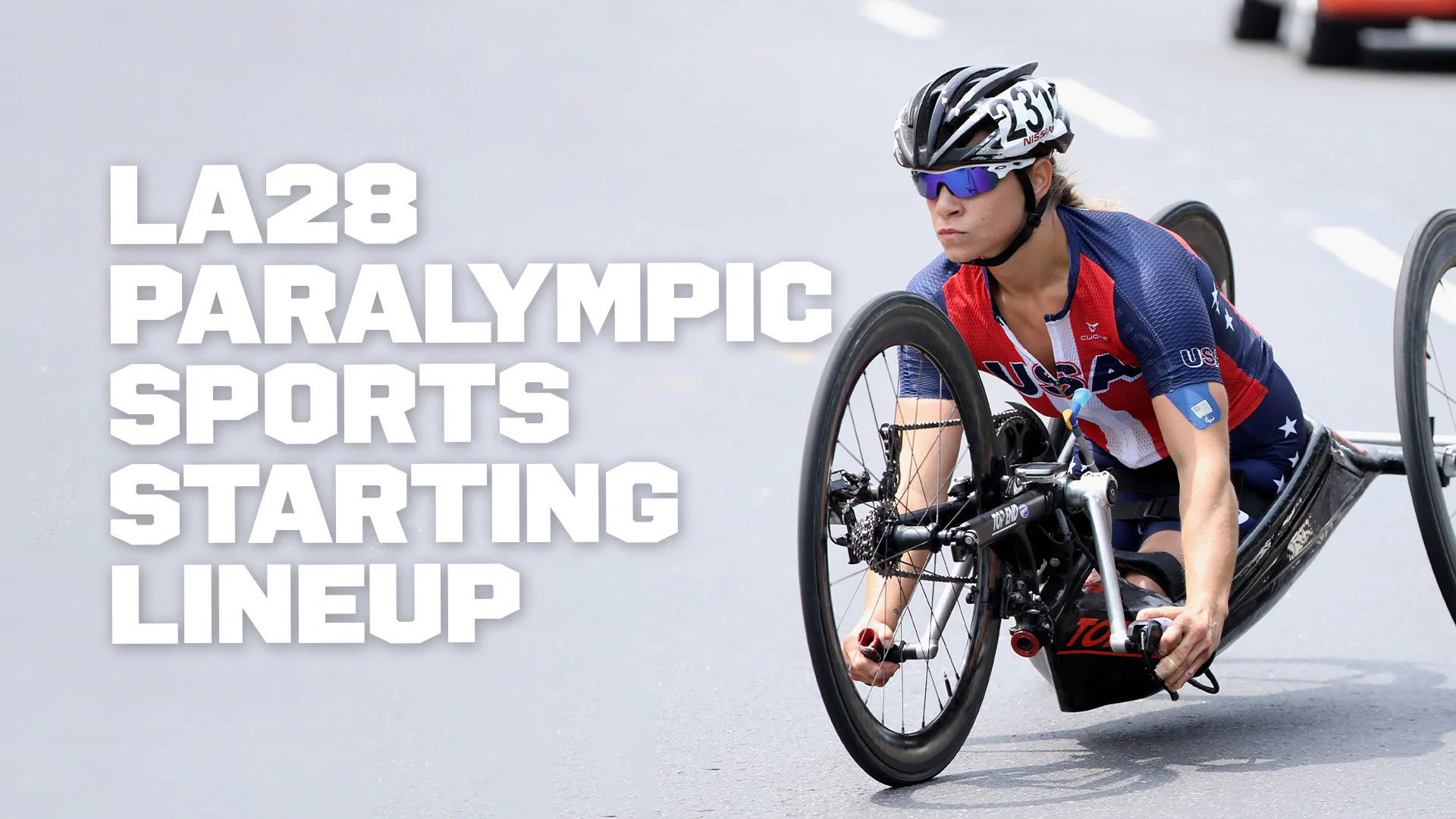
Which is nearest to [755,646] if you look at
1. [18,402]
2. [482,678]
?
[482,678]

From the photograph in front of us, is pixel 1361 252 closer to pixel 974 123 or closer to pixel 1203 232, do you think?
pixel 1203 232

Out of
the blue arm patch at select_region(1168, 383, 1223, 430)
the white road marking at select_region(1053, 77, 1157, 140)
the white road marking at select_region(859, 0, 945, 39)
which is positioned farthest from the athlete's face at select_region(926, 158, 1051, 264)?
the white road marking at select_region(859, 0, 945, 39)

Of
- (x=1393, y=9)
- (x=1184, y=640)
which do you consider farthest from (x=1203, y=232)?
(x=1393, y=9)

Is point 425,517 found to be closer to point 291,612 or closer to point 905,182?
point 291,612

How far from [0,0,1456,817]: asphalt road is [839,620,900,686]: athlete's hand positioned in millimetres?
→ 273

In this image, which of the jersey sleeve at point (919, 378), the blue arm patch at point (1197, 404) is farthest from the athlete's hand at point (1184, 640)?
the jersey sleeve at point (919, 378)

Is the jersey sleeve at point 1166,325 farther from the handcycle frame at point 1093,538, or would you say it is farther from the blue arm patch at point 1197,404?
the handcycle frame at point 1093,538

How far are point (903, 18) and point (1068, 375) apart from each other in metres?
12.9

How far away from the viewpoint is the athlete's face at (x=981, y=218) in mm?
4684

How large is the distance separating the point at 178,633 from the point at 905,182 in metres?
6.70

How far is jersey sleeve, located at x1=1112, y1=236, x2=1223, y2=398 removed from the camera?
4.73 meters

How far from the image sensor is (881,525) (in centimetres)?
452

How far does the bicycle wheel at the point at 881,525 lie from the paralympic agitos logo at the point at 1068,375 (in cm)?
25

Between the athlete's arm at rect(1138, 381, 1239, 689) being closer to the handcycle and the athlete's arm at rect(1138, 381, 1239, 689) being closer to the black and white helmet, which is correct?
the handcycle
